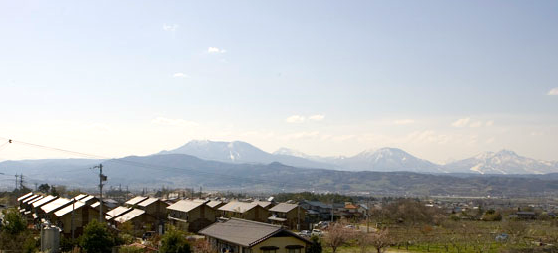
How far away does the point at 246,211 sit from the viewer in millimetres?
49531

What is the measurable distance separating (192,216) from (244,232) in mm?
18777

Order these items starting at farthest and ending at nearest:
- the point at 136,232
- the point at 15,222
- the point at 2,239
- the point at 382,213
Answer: the point at 382,213, the point at 136,232, the point at 15,222, the point at 2,239

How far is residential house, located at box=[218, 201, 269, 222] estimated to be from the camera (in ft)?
162

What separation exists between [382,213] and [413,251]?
34.4 m

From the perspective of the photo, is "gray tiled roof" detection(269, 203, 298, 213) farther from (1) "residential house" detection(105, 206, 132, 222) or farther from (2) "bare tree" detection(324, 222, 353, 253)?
(2) "bare tree" detection(324, 222, 353, 253)

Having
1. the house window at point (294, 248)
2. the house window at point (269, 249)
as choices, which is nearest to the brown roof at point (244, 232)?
the house window at point (294, 248)

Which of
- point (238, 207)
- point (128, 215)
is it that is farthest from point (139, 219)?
point (238, 207)

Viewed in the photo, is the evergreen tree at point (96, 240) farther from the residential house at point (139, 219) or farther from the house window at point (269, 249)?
the residential house at point (139, 219)

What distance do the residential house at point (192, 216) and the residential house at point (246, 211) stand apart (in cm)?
265

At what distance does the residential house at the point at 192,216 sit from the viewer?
45.2 meters

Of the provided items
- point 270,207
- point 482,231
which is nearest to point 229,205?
point 270,207

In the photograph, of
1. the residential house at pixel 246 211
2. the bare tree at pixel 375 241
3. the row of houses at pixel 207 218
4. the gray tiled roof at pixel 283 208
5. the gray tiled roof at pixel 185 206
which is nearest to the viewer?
the row of houses at pixel 207 218

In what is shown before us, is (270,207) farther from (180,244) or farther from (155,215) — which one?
(180,244)

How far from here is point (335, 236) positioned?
34.0 m
